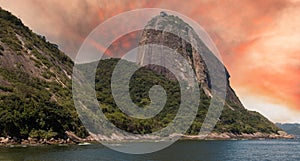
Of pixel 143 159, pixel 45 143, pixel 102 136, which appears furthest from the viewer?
pixel 102 136

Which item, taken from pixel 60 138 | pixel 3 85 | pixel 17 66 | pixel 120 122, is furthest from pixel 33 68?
pixel 60 138

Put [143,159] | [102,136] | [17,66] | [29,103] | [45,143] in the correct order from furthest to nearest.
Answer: [17,66], [102,136], [29,103], [45,143], [143,159]

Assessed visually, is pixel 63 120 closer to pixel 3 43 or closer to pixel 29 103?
pixel 29 103

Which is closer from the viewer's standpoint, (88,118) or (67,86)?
(88,118)

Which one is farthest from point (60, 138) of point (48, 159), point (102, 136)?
point (48, 159)

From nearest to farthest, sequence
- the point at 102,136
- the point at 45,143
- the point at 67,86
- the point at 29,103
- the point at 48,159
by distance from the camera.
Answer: the point at 48,159
the point at 45,143
the point at 29,103
the point at 102,136
the point at 67,86

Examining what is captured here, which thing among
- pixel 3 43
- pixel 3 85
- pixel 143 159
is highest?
pixel 3 43

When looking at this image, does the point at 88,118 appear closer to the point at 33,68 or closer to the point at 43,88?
the point at 43,88

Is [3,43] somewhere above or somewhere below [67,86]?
above

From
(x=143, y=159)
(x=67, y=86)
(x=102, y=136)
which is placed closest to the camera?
(x=143, y=159)
